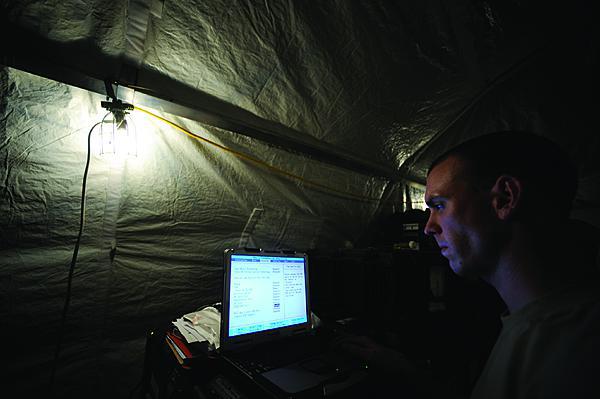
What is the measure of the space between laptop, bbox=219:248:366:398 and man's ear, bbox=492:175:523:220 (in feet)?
2.33

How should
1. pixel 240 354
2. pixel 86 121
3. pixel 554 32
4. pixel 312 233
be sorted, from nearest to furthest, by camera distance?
pixel 240 354, pixel 86 121, pixel 554 32, pixel 312 233

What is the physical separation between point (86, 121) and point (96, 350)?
105 centimetres

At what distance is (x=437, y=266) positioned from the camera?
1443 millimetres

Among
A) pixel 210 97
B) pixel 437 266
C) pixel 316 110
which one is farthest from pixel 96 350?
pixel 437 266

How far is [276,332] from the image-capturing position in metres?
1.14

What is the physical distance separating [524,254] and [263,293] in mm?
955

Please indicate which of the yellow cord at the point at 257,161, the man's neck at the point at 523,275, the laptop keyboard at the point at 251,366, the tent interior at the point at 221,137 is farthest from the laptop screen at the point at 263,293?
the man's neck at the point at 523,275

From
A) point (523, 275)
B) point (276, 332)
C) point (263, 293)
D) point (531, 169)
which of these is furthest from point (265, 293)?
point (531, 169)

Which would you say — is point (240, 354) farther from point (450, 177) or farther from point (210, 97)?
point (210, 97)

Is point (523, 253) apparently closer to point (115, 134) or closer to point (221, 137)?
point (221, 137)

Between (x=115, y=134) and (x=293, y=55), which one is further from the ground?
(x=293, y=55)

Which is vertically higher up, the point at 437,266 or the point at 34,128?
the point at 34,128

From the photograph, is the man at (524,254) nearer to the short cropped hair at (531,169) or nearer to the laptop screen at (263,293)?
the short cropped hair at (531,169)

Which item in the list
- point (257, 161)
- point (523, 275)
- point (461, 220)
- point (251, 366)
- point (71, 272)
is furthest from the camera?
point (257, 161)
